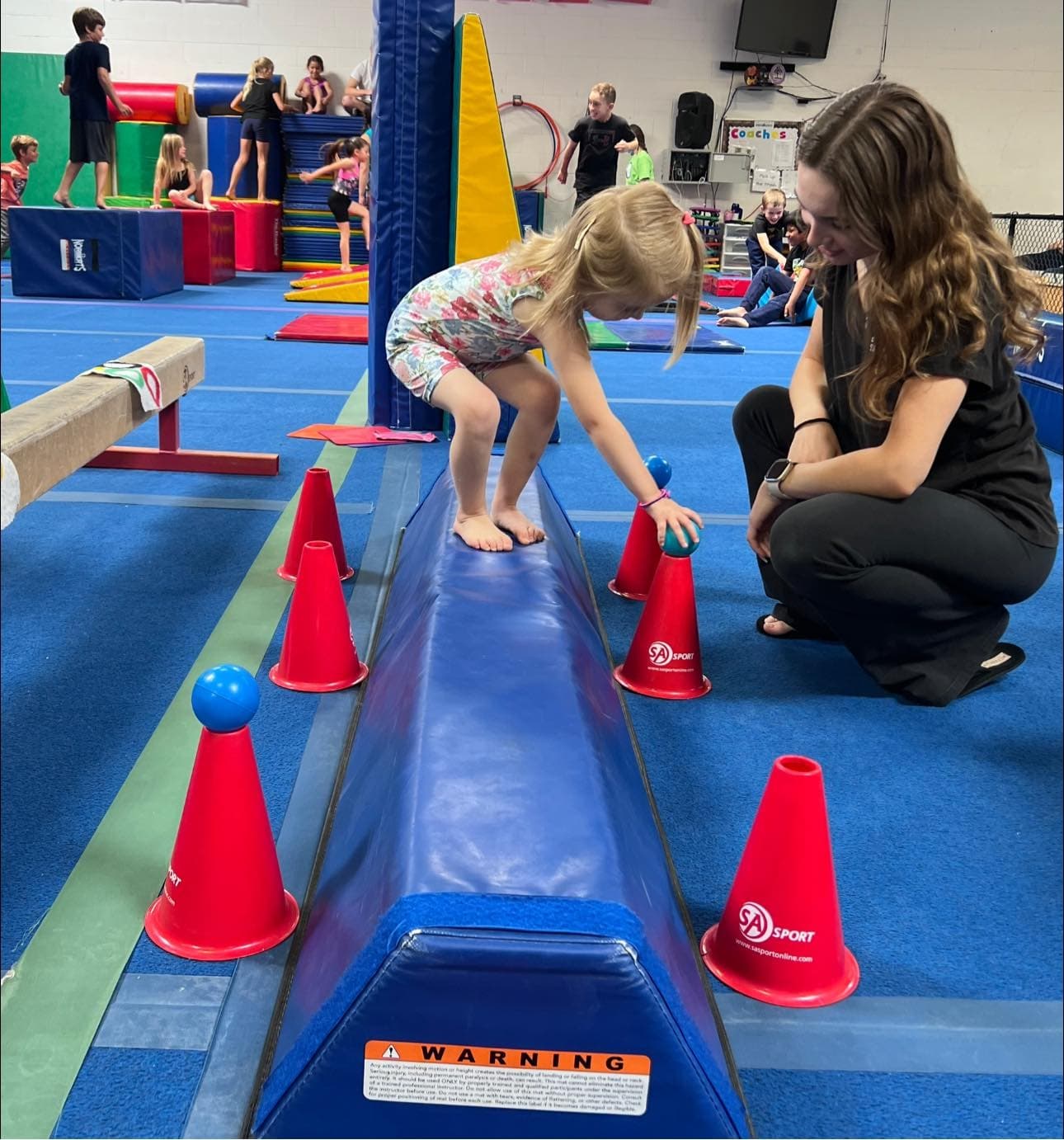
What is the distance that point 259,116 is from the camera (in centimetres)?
938

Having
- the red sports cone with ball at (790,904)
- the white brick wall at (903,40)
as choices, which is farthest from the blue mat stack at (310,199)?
the red sports cone with ball at (790,904)

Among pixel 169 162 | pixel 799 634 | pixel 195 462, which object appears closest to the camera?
pixel 799 634

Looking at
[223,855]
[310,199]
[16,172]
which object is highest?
[16,172]

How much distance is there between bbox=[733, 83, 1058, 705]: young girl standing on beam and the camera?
138cm

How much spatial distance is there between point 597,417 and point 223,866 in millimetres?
964

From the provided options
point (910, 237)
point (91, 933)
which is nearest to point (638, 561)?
point (910, 237)

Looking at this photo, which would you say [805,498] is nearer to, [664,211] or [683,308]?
[683,308]

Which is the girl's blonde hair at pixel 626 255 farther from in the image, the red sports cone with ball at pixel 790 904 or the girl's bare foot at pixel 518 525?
the red sports cone with ball at pixel 790 904

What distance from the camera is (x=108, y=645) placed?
1.91m

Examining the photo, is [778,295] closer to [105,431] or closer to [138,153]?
[138,153]

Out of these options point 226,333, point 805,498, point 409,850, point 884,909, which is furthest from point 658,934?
point 226,333

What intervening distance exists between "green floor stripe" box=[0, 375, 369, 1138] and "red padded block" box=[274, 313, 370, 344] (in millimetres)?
3962

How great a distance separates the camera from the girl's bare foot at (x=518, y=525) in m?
1.88

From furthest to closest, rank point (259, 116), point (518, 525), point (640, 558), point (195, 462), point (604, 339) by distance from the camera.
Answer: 1. point (259, 116)
2. point (604, 339)
3. point (195, 462)
4. point (640, 558)
5. point (518, 525)
